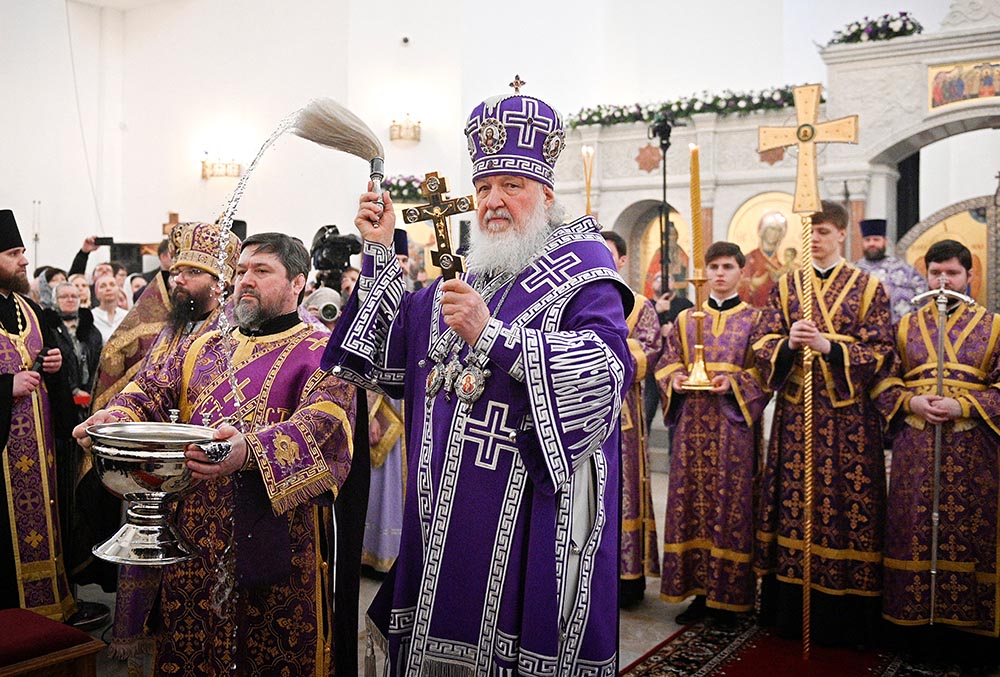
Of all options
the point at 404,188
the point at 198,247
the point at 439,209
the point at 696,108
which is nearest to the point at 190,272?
the point at 198,247

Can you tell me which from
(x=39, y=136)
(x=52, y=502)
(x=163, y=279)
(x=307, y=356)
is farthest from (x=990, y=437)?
(x=39, y=136)

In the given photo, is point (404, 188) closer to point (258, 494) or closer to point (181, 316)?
point (181, 316)

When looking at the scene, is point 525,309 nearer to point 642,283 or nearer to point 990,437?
point 990,437

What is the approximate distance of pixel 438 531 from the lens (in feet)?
8.12

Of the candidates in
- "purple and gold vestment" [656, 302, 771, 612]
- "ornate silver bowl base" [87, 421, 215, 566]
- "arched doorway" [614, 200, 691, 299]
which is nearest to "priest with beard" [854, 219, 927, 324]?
"purple and gold vestment" [656, 302, 771, 612]

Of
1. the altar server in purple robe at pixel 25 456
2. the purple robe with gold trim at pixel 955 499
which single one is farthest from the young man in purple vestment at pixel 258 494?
the purple robe with gold trim at pixel 955 499

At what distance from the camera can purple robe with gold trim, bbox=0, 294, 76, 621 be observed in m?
4.29

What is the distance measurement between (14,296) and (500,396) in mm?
3208

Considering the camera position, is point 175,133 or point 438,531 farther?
point 175,133

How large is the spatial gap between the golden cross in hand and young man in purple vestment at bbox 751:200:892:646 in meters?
0.30

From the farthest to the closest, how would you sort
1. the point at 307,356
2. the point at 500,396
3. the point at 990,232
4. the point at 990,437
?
the point at 990,232
the point at 990,437
the point at 307,356
the point at 500,396

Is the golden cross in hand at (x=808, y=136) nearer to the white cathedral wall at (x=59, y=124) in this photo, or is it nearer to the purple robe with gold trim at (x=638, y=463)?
the purple robe with gold trim at (x=638, y=463)

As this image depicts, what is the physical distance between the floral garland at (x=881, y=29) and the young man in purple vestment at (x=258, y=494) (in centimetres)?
1104

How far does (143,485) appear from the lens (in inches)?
92.1
